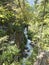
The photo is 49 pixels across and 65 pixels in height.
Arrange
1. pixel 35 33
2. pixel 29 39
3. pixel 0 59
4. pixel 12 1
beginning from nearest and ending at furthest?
pixel 0 59, pixel 35 33, pixel 12 1, pixel 29 39

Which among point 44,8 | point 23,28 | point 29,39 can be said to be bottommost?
point 29,39

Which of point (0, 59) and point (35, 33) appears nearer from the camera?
point (0, 59)

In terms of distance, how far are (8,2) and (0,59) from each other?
374 centimetres

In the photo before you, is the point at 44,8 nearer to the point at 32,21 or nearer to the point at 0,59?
the point at 32,21

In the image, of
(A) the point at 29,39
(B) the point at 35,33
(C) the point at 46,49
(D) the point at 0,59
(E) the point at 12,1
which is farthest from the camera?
(A) the point at 29,39

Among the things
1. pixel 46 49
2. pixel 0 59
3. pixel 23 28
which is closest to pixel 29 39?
pixel 23 28

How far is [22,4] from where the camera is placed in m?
10.8

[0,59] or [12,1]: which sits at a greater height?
[12,1]

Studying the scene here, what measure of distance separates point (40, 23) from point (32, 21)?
43 cm

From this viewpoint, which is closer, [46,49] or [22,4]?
[46,49]

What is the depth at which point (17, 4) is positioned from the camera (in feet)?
36.0

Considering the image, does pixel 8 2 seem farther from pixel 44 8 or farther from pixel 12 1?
pixel 44 8

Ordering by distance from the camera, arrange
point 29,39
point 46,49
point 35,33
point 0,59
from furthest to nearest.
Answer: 1. point 29,39
2. point 35,33
3. point 46,49
4. point 0,59

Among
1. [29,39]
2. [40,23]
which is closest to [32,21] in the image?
[40,23]
